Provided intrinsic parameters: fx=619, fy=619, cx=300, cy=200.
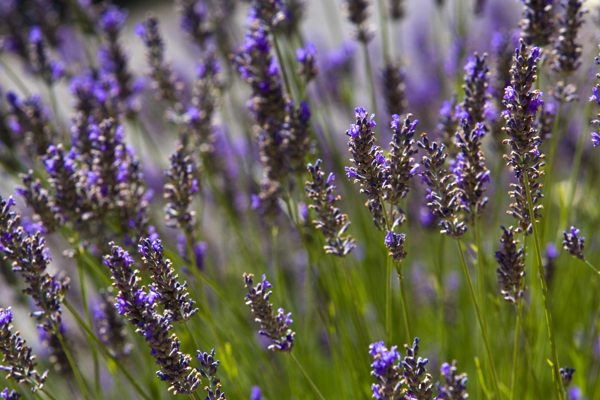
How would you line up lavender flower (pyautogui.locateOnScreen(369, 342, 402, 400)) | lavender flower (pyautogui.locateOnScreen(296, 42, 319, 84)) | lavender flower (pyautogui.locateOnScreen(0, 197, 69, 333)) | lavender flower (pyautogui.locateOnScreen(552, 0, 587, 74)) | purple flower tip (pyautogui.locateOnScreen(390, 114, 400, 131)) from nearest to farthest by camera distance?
lavender flower (pyautogui.locateOnScreen(369, 342, 402, 400))
purple flower tip (pyautogui.locateOnScreen(390, 114, 400, 131))
lavender flower (pyautogui.locateOnScreen(0, 197, 69, 333))
lavender flower (pyautogui.locateOnScreen(552, 0, 587, 74))
lavender flower (pyautogui.locateOnScreen(296, 42, 319, 84))

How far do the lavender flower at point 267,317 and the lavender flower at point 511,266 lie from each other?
19.3 inches

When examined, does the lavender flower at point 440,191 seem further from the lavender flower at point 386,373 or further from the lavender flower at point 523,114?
the lavender flower at point 386,373

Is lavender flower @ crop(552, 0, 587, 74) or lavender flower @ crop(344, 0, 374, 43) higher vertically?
lavender flower @ crop(344, 0, 374, 43)

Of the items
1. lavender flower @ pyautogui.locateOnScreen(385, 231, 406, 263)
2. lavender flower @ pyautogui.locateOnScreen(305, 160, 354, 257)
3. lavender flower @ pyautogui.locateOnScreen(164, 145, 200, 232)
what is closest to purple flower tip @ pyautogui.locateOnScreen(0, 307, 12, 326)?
lavender flower @ pyautogui.locateOnScreen(164, 145, 200, 232)

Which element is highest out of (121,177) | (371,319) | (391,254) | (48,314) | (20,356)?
(371,319)

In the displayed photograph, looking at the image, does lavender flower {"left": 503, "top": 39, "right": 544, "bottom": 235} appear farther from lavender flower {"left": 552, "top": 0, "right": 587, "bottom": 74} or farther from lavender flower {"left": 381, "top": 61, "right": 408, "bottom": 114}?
lavender flower {"left": 381, "top": 61, "right": 408, "bottom": 114}

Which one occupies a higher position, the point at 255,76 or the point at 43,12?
the point at 43,12

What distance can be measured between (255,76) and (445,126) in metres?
0.59

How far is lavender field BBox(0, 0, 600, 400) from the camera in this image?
1.31 m

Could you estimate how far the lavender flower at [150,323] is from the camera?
1238mm

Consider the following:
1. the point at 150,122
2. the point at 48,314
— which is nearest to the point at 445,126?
the point at 48,314

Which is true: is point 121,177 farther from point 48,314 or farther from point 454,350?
point 454,350

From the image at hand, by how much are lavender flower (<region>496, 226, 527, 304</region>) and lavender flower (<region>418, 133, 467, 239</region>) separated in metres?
0.11

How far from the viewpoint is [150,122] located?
444 cm
